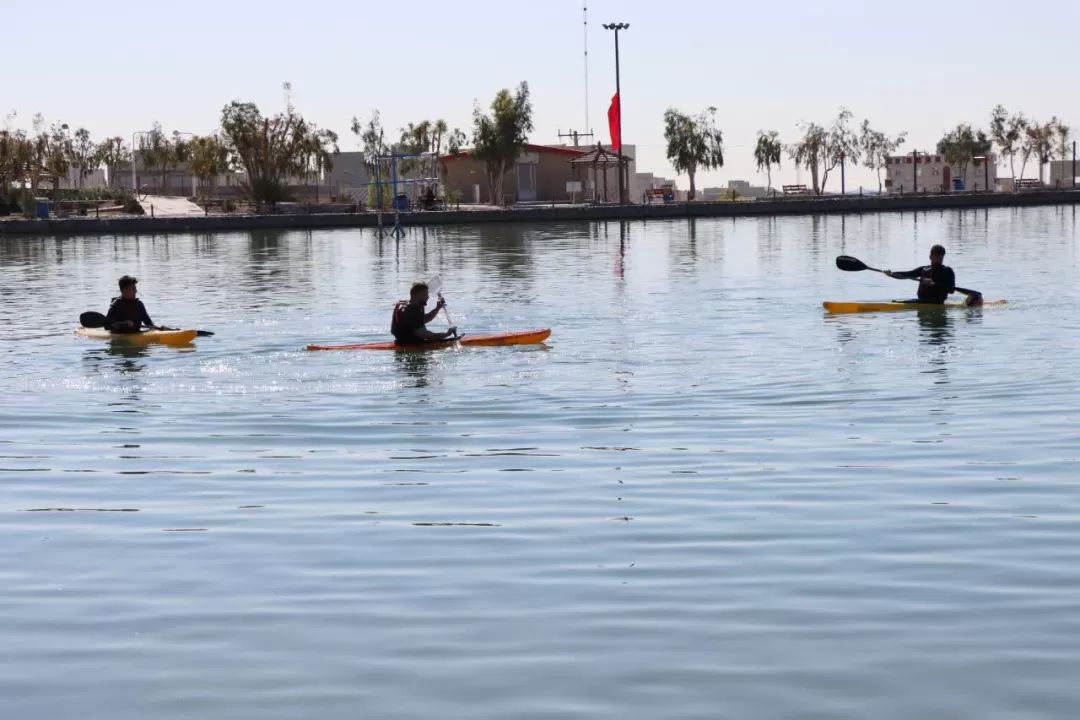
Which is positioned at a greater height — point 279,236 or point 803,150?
point 803,150

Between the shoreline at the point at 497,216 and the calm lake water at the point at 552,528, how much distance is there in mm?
58270

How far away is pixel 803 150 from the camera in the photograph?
12044cm

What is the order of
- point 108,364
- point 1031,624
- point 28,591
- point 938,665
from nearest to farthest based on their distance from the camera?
point 938,665, point 1031,624, point 28,591, point 108,364

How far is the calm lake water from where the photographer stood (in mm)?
6301

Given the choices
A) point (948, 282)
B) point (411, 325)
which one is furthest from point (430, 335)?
point (948, 282)

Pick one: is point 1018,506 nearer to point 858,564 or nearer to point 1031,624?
point 858,564

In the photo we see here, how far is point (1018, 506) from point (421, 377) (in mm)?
9276

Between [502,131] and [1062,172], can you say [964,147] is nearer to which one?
[1062,172]

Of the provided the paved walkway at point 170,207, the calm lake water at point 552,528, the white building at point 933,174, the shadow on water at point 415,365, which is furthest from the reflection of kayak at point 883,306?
the white building at point 933,174

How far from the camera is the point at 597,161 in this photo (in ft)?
290

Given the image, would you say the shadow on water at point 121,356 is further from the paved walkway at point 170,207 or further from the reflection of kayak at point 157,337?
the paved walkway at point 170,207

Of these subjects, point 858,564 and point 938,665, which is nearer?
point 938,665

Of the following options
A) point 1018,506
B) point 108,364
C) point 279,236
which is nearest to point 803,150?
point 279,236

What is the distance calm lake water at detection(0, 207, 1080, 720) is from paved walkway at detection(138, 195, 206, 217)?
2876 inches
